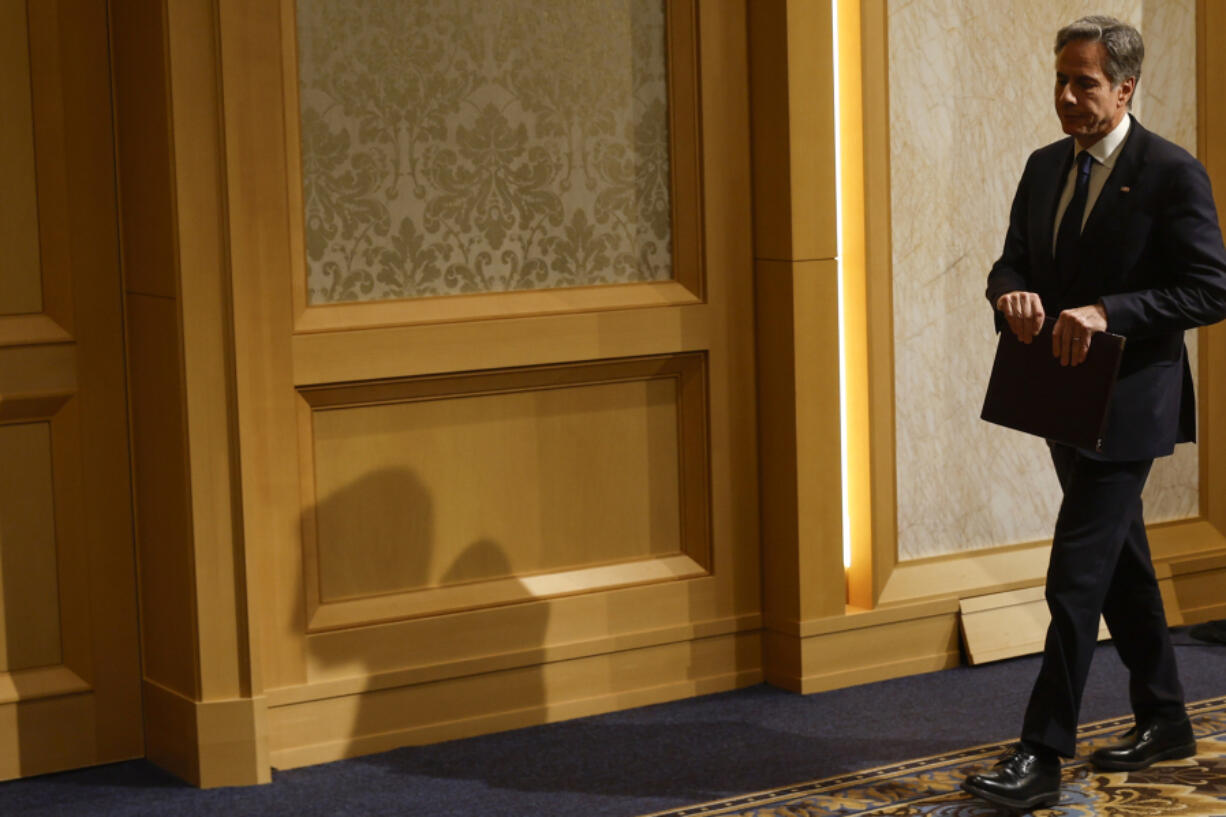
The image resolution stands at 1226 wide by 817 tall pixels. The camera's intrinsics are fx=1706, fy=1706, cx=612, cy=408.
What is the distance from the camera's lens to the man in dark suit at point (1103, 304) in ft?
10.8

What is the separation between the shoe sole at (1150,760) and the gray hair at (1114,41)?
1423 millimetres

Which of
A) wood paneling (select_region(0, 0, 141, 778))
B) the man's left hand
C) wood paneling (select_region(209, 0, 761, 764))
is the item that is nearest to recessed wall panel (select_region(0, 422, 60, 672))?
wood paneling (select_region(0, 0, 141, 778))

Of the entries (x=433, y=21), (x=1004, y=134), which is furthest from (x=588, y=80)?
(x=1004, y=134)

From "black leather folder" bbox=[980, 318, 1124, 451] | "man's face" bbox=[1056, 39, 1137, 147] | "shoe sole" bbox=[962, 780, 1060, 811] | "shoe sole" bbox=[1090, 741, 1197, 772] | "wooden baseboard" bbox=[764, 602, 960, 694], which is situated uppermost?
"man's face" bbox=[1056, 39, 1137, 147]

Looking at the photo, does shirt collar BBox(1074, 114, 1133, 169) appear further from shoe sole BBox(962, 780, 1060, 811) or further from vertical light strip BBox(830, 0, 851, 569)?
shoe sole BBox(962, 780, 1060, 811)

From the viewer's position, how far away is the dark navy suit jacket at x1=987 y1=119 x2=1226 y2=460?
330 cm

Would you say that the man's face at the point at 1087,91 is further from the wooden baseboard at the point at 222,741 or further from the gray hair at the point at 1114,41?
the wooden baseboard at the point at 222,741

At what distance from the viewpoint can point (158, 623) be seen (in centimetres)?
378

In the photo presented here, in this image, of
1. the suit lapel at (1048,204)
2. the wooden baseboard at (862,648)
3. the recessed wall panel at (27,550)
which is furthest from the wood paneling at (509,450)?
the suit lapel at (1048,204)

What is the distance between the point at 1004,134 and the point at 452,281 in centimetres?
157

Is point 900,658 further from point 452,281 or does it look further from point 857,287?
point 452,281

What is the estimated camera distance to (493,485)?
13.3ft

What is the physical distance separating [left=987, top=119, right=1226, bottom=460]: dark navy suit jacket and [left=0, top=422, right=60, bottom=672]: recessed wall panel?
2.07 meters

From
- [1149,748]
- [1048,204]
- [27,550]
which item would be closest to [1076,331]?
[1048,204]
